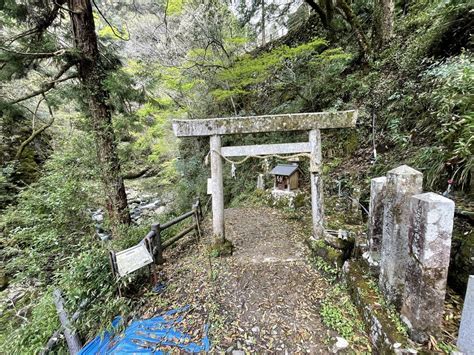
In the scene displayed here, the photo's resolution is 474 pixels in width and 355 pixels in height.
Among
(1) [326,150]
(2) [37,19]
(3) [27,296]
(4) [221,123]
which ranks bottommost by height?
(3) [27,296]

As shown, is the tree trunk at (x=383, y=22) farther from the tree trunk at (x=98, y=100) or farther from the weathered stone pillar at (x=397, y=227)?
the tree trunk at (x=98, y=100)

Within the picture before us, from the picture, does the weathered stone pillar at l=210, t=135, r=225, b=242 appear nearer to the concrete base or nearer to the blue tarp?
the blue tarp

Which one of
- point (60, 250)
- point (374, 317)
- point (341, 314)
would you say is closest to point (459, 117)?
point (374, 317)

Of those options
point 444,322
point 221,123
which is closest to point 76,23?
point 221,123

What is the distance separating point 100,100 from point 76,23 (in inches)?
59.3

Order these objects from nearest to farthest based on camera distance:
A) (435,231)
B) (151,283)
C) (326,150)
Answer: (435,231)
(151,283)
(326,150)

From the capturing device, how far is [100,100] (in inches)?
172

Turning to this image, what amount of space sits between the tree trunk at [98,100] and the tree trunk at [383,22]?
25.1ft

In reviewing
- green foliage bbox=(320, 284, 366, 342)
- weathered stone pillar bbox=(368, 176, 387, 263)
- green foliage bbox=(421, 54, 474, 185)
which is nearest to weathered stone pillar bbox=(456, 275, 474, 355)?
green foliage bbox=(320, 284, 366, 342)

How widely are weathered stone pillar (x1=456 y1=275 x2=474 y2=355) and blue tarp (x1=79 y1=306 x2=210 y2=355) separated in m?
2.46

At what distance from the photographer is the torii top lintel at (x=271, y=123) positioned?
12.5ft

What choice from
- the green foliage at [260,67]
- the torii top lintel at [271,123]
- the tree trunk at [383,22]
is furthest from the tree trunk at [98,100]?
the tree trunk at [383,22]

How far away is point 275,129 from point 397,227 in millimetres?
2395

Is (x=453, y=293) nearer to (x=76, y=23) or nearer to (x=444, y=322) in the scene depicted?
(x=444, y=322)
